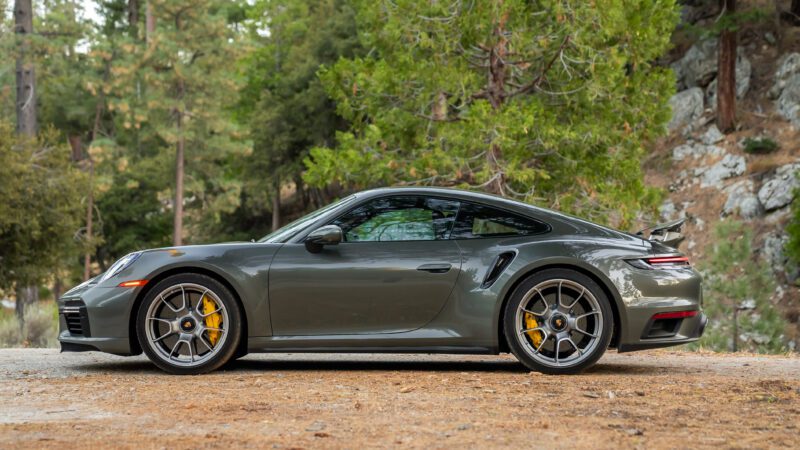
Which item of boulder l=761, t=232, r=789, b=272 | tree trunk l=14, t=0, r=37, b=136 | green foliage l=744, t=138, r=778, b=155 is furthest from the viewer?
green foliage l=744, t=138, r=778, b=155

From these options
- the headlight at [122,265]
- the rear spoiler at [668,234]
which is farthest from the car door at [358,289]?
the rear spoiler at [668,234]

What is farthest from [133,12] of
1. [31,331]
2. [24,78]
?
[31,331]

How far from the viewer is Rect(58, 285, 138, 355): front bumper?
24.0 feet

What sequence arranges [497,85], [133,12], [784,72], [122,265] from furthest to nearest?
[133,12] → [784,72] → [497,85] → [122,265]

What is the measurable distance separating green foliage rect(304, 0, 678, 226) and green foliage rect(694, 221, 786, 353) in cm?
909

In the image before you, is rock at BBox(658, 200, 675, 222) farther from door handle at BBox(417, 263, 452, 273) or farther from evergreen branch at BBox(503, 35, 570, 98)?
door handle at BBox(417, 263, 452, 273)

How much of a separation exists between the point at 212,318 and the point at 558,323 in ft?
8.18

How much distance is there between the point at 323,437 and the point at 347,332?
248 cm

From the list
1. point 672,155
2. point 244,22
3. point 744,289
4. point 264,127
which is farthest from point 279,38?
point 744,289

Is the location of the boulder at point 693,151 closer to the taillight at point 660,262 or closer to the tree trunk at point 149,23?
the tree trunk at point 149,23

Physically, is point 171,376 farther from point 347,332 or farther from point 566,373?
point 566,373

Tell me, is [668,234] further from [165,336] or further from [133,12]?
[133,12]

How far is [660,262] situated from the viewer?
7328 mm

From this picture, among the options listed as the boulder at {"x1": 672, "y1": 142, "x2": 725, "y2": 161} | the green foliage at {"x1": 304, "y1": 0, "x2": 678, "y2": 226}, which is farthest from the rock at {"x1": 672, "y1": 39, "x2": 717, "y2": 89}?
the green foliage at {"x1": 304, "y1": 0, "x2": 678, "y2": 226}
